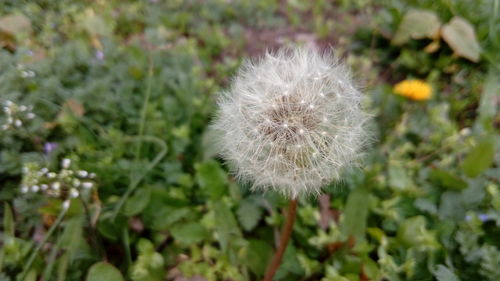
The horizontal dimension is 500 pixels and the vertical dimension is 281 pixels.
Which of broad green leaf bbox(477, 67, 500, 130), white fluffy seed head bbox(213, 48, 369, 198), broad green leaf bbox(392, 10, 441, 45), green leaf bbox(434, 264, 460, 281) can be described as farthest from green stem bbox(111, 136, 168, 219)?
broad green leaf bbox(392, 10, 441, 45)

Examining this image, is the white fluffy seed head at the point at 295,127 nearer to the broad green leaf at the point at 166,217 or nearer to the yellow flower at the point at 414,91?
the broad green leaf at the point at 166,217

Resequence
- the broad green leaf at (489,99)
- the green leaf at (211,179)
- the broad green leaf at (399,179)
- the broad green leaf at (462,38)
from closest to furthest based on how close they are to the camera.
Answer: the green leaf at (211,179) < the broad green leaf at (399,179) < the broad green leaf at (489,99) < the broad green leaf at (462,38)

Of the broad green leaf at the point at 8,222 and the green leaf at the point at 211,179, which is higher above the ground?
the green leaf at the point at 211,179

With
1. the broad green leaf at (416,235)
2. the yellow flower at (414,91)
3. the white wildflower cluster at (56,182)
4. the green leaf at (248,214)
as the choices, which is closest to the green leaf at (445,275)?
the broad green leaf at (416,235)

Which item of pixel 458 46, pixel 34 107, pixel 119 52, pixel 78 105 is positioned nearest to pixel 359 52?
pixel 458 46

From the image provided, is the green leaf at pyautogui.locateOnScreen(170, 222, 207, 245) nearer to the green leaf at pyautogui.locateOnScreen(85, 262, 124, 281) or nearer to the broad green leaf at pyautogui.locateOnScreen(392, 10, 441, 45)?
the green leaf at pyautogui.locateOnScreen(85, 262, 124, 281)

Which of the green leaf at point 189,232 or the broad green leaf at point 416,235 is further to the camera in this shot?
the green leaf at point 189,232

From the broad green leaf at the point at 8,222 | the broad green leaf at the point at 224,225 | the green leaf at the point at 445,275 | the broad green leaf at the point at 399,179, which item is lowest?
the broad green leaf at the point at 8,222
